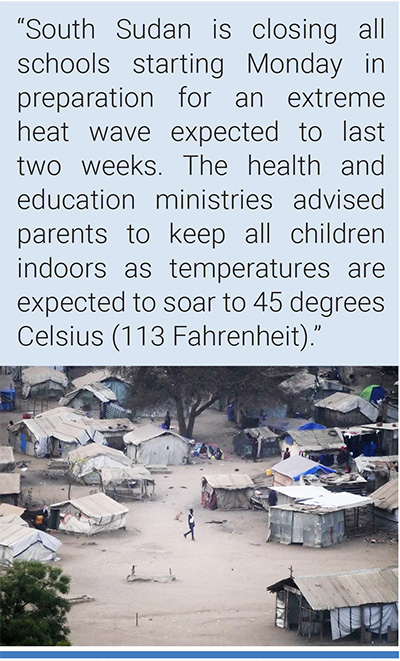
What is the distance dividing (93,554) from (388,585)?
671 centimetres

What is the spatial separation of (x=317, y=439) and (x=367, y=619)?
11.4 m

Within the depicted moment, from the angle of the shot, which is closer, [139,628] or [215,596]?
[139,628]

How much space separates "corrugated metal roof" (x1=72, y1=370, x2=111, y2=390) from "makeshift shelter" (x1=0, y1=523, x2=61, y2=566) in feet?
53.9

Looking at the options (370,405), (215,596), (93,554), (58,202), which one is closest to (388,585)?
→ (215,596)

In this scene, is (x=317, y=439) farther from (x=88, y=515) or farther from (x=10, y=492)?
(x=10, y=492)

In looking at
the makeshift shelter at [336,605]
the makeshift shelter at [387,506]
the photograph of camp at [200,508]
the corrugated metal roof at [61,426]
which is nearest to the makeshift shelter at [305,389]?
the photograph of camp at [200,508]

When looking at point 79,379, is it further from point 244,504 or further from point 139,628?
point 139,628

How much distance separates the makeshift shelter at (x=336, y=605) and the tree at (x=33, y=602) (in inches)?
163

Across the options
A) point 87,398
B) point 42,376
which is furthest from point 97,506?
point 42,376

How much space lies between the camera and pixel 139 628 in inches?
748

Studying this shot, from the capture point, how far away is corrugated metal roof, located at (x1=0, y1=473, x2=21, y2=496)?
2561cm

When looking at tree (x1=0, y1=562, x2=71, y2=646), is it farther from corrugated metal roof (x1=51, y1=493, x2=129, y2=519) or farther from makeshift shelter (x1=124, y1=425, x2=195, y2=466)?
makeshift shelter (x1=124, y1=425, x2=195, y2=466)

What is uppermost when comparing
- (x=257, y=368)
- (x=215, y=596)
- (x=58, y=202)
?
(x=58, y=202)

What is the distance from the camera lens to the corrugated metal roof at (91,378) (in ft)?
130
